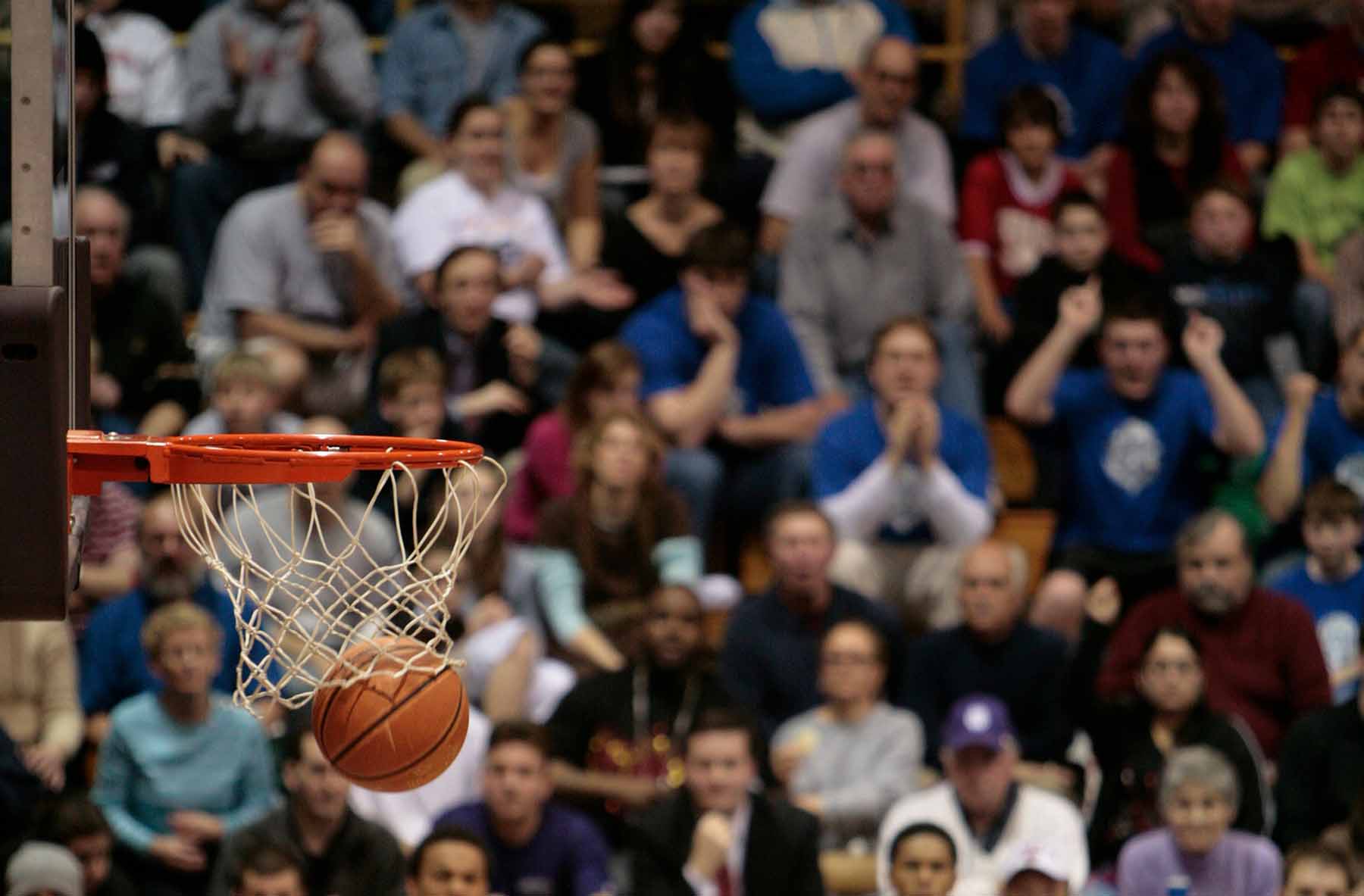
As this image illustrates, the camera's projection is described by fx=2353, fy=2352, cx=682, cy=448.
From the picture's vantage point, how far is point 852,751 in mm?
7109

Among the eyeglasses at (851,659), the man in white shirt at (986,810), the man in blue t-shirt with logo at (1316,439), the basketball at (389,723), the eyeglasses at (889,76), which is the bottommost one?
the man in white shirt at (986,810)

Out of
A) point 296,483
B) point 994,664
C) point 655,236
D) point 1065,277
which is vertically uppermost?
point 655,236

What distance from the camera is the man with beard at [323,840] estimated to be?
6.62m

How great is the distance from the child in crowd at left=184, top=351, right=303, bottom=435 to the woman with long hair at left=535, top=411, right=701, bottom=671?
962 millimetres

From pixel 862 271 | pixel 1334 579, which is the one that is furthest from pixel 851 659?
pixel 862 271

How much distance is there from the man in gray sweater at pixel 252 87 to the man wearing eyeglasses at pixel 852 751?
124 inches

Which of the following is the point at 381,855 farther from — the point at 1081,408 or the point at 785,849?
the point at 1081,408

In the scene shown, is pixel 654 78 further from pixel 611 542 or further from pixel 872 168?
pixel 611 542

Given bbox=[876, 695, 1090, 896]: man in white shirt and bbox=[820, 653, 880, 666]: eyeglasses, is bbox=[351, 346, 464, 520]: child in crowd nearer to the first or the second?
bbox=[820, 653, 880, 666]: eyeglasses

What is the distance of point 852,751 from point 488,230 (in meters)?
2.67

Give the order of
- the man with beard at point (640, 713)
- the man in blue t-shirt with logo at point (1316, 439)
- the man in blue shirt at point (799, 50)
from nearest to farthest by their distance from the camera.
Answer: the man with beard at point (640, 713)
the man in blue t-shirt with logo at point (1316, 439)
the man in blue shirt at point (799, 50)

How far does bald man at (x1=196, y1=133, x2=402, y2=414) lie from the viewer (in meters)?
8.37

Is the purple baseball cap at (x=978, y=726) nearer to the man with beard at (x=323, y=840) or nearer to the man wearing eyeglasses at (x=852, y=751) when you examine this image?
the man wearing eyeglasses at (x=852, y=751)

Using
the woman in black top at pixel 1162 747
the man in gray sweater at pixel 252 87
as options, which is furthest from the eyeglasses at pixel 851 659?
the man in gray sweater at pixel 252 87
